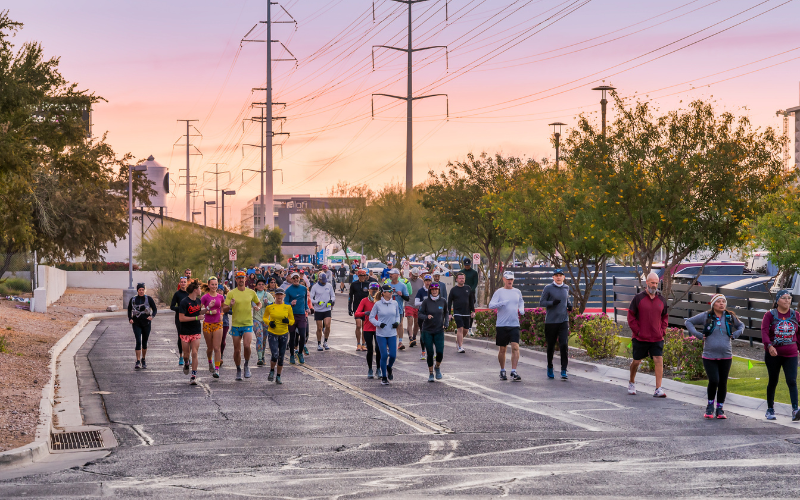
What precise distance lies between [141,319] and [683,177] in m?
13.1

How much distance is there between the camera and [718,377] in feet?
40.2

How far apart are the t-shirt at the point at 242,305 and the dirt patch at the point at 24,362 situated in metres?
3.44

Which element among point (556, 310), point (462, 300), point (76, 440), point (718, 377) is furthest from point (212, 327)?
point (718, 377)

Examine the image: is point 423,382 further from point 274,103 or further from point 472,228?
point 274,103

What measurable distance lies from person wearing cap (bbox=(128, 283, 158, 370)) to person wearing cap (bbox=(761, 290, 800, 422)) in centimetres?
1156

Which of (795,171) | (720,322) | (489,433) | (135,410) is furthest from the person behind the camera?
(795,171)

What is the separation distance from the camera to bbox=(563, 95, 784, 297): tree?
22094 millimetres

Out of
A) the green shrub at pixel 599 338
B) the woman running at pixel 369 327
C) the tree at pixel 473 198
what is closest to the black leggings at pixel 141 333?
the woman running at pixel 369 327

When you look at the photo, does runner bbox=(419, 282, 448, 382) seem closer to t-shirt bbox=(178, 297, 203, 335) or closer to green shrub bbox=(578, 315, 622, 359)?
green shrub bbox=(578, 315, 622, 359)

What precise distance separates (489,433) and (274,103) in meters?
73.4

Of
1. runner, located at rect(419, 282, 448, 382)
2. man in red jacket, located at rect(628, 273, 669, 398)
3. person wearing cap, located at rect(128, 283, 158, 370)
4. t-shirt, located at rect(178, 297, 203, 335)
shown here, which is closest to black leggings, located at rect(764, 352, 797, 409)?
man in red jacket, located at rect(628, 273, 669, 398)

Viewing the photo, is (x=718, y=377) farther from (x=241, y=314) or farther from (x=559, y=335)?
(x=241, y=314)

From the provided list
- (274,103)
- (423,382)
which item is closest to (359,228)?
(274,103)

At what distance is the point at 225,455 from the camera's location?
9.71 meters
